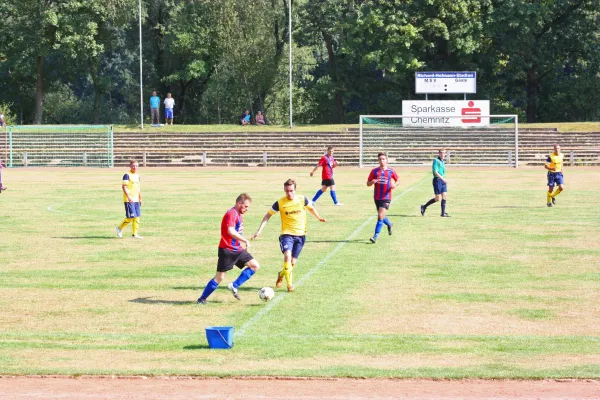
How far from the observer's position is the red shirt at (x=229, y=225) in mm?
15516

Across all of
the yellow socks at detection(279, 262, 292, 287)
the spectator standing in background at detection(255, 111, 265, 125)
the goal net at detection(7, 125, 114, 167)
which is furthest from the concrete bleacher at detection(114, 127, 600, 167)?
the yellow socks at detection(279, 262, 292, 287)

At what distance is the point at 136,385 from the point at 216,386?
961mm

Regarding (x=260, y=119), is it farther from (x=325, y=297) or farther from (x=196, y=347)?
(x=196, y=347)

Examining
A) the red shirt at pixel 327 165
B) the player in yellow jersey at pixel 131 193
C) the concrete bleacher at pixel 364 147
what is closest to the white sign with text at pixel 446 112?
the concrete bleacher at pixel 364 147

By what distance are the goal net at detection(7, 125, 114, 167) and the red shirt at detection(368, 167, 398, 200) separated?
41439mm

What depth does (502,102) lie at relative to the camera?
75.2 meters

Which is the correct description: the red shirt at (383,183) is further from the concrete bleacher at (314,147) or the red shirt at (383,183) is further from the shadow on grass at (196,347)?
the concrete bleacher at (314,147)

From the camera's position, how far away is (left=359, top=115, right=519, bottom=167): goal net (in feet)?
201

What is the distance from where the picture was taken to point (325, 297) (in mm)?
16969

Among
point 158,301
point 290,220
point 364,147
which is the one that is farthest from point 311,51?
point 158,301

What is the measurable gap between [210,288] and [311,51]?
67.7 meters

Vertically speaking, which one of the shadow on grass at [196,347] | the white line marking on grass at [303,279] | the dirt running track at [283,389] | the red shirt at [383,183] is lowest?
the dirt running track at [283,389]

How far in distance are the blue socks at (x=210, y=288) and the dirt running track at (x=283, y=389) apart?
4.11 m

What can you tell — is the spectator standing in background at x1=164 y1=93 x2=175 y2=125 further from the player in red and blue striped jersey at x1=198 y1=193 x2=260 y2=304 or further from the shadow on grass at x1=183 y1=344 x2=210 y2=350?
the shadow on grass at x1=183 y1=344 x2=210 y2=350
